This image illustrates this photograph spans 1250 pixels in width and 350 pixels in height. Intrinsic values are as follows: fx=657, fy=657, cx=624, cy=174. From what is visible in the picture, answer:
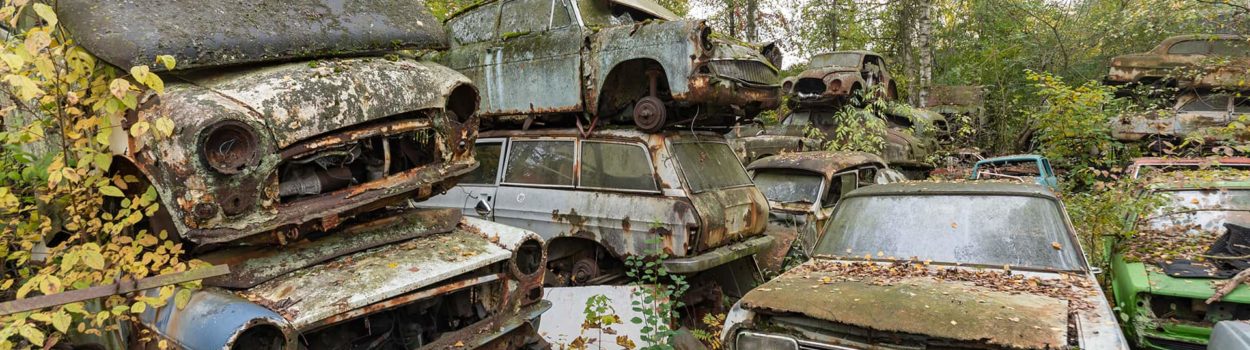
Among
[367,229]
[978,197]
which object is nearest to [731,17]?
[978,197]

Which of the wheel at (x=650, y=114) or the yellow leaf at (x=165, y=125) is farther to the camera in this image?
the wheel at (x=650, y=114)

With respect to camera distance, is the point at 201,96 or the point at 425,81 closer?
the point at 201,96

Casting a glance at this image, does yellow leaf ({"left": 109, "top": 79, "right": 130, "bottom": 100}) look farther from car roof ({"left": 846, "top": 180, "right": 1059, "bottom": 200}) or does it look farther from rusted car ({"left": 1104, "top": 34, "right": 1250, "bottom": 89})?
rusted car ({"left": 1104, "top": 34, "right": 1250, "bottom": 89})

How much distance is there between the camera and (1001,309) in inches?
115

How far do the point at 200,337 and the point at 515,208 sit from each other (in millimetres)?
3153

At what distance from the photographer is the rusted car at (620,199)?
5.03m

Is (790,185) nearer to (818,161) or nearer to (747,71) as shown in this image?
(818,161)

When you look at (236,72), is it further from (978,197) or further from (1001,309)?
(978,197)

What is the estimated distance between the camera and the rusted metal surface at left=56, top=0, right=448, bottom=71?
2.90m

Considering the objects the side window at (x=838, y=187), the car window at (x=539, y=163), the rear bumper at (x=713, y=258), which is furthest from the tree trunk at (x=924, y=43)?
the car window at (x=539, y=163)

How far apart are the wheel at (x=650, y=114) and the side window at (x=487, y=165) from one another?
1.45 m

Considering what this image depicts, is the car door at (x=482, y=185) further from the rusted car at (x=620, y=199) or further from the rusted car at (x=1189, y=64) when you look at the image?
the rusted car at (x=1189, y=64)

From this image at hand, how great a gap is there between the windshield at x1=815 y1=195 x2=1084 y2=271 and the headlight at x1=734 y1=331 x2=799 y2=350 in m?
1.26

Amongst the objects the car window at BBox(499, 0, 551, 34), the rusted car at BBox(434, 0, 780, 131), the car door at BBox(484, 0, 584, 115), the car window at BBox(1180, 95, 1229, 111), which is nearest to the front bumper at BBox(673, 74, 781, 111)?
the rusted car at BBox(434, 0, 780, 131)
